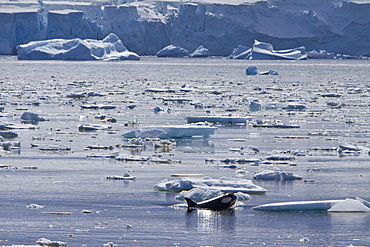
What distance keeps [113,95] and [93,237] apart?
16.1 meters

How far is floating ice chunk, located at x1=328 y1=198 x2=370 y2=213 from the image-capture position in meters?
5.95

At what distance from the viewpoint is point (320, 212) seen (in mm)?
5977

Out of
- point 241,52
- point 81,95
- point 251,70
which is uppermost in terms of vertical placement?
point 241,52

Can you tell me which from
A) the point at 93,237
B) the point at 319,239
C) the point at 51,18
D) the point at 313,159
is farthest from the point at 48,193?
the point at 51,18

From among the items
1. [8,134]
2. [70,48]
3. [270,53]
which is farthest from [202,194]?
[270,53]

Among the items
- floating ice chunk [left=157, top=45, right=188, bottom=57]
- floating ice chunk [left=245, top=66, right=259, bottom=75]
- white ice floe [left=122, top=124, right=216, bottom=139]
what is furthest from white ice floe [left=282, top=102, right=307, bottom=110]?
floating ice chunk [left=157, top=45, right=188, bottom=57]

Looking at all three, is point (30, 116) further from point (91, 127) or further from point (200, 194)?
point (200, 194)

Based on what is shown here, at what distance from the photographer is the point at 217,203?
5.97 meters

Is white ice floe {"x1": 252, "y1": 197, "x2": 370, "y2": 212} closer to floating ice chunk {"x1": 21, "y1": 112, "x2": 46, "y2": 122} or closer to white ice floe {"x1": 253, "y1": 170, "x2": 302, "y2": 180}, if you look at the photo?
white ice floe {"x1": 253, "y1": 170, "x2": 302, "y2": 180}

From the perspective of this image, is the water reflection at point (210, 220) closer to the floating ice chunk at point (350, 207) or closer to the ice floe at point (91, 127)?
the floating ice chunk at point (350, 207)

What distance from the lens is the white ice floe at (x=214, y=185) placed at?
6539mm

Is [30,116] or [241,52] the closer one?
[30,116]

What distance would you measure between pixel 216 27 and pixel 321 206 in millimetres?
51282

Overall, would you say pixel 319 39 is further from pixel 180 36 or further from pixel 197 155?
pixel 197 155
